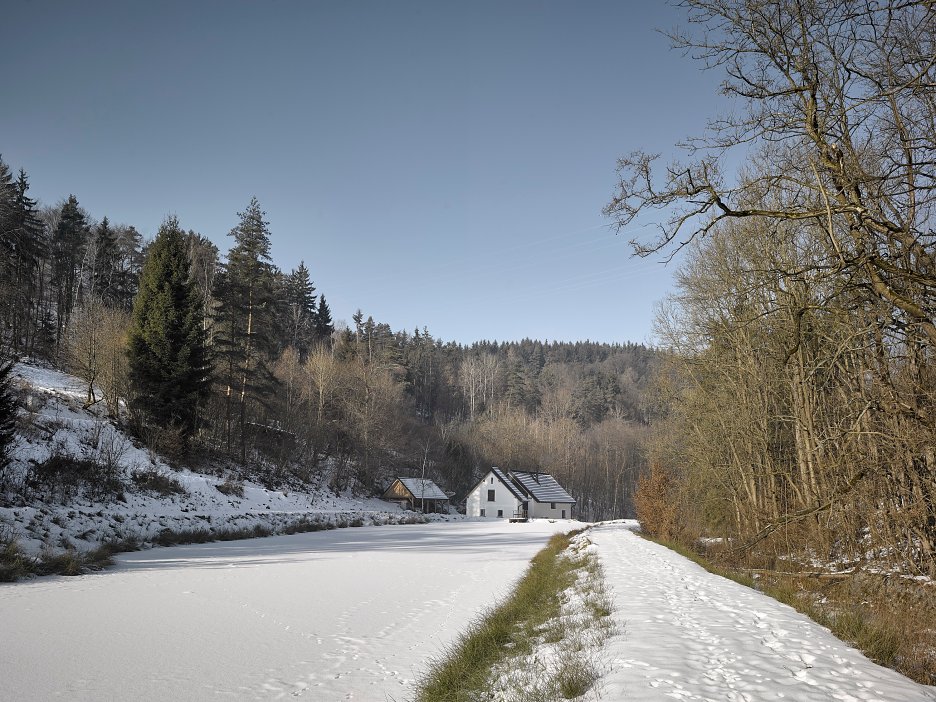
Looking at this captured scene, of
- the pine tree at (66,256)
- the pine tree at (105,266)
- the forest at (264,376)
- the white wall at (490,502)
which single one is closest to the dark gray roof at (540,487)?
the white wall at (490,502)

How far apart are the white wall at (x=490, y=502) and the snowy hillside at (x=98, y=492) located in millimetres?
31124

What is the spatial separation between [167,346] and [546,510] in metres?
46.1

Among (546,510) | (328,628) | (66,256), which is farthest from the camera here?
(546,510)

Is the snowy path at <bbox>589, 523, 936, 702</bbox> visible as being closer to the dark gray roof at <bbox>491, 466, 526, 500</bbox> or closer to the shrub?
the shrub

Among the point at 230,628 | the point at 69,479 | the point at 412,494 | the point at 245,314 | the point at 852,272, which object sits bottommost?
the point at 412,494

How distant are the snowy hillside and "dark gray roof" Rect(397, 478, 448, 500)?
850 inches

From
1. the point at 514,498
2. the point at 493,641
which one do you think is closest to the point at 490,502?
the point at 514,498

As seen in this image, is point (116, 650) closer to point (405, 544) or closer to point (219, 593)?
point (219, 593)

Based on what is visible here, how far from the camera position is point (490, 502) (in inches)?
2425

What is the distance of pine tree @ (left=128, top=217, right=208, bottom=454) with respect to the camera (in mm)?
27484

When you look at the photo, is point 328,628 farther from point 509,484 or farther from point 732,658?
point 509,484

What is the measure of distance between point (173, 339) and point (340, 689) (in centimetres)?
2734

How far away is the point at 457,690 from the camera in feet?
16.4

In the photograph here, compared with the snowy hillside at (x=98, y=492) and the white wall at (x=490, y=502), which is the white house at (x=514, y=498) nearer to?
the white wall at (x=490, y=502)
